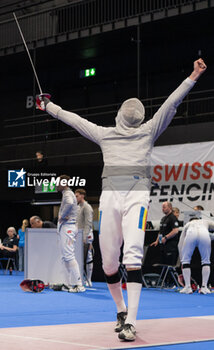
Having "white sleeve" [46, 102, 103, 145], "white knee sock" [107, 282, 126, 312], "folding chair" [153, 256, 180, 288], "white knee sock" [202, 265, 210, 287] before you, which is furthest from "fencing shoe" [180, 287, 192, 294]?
"white sleeve" [46, 102, 103, 145]

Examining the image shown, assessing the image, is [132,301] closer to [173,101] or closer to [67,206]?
[173,101]

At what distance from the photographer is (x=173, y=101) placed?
5.56 m

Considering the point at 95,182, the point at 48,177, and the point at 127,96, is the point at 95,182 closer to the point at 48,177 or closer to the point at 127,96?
the point at 48,177

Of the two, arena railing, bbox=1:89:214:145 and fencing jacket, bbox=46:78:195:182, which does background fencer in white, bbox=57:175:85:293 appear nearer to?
fencing jacket, bbox=46:78:195:182

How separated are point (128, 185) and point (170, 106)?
2.52 feet

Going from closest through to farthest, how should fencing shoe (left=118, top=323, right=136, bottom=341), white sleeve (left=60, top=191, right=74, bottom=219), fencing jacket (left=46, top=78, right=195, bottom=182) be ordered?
fencing shoe (left=118, top=323, right=136, bottom=341), fencing jacket (left=46, top=78, right=195, bottom=182), white sleeve (left=60, top=191, right=74, bottom=219)

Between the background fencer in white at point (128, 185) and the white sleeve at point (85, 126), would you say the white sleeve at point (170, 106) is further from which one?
the white sleeve at point (85, 126)

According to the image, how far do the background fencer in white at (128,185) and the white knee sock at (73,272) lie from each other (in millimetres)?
5407

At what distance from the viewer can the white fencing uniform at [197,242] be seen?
1198cm

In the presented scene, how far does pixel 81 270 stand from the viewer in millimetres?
12148

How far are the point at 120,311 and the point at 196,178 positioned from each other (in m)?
10.6

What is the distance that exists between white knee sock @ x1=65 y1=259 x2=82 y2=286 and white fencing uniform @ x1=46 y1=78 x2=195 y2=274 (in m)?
5.55

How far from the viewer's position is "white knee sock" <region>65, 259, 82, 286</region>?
11.1m

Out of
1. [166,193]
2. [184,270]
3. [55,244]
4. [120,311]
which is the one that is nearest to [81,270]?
[55,244]
